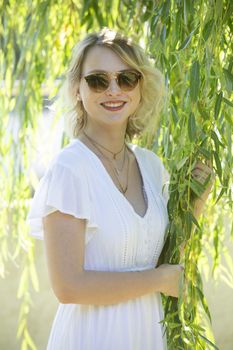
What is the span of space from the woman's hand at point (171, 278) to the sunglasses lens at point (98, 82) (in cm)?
39

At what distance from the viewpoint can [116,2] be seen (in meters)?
2.75

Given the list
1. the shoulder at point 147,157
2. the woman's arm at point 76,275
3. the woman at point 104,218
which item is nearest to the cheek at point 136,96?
the woman at point 104,218

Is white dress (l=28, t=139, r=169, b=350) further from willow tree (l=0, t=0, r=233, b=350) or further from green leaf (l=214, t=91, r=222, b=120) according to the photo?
green leaf (l=214, t=91, r=222, b=120)

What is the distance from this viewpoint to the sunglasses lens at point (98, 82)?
1.79 metres

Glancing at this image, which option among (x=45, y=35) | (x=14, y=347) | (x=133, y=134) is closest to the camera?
(x=133, y=134)

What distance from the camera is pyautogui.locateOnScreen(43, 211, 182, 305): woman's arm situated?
1664 millimetres

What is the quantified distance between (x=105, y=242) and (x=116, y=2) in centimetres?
123

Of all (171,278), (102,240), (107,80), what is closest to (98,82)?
(107,80)

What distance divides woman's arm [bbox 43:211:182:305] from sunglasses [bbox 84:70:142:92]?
0.29m

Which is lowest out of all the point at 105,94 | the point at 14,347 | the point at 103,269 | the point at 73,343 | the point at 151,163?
the point at 14,347

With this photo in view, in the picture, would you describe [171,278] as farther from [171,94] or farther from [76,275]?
[171,94]

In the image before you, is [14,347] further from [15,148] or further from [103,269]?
[103,269]

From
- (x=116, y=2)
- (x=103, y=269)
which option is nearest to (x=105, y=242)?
(x=103, y=269)

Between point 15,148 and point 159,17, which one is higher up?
point 159,17
